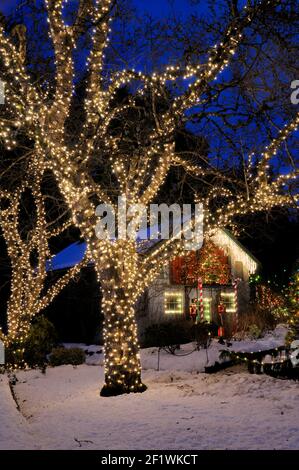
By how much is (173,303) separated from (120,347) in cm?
1260

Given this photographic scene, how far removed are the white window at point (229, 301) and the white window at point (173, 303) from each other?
3039 mm

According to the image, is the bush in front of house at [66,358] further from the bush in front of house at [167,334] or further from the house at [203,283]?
the house at [203,283]

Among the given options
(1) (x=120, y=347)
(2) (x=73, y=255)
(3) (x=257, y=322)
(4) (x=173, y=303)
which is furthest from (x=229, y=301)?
(1) (x=120, y=347)

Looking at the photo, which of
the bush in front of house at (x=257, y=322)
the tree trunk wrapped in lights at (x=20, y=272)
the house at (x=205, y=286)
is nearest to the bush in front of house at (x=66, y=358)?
the tree trunk wrapped in lights at (x=20, y=272)

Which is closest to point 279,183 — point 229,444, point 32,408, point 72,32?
point 72,32

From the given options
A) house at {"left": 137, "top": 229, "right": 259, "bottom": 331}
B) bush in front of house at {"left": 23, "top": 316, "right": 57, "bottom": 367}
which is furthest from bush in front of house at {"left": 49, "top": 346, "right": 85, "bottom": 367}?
house at {"left": 137, "top": 229, "right": 259, "bottom": 331}

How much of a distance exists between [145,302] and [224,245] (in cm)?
593

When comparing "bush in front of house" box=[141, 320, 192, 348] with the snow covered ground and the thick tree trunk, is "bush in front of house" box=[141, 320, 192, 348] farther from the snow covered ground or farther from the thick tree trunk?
the thick tree trunk

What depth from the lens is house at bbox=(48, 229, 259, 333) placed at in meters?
22.0

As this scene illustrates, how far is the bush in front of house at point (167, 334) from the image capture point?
765 inches

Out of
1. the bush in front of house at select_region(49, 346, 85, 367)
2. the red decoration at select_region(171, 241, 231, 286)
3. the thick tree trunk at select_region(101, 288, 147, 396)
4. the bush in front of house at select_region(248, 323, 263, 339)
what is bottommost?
the bush in front of house at select_region(49, 346, 85, 367)
